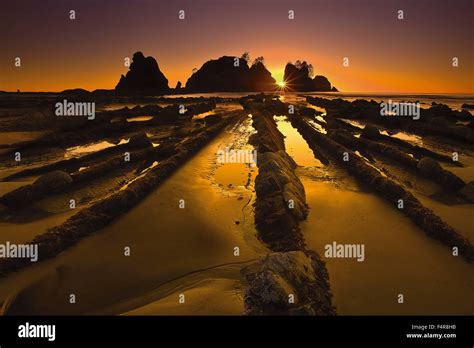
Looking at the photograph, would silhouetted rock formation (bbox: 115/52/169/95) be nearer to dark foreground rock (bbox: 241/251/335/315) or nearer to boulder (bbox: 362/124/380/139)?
boulder (bbox: 362/124/380/139)

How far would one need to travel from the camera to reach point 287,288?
12.9ft

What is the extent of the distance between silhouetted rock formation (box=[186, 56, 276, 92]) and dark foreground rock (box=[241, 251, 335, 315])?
115807 mm

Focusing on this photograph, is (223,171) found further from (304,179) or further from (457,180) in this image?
(457,180)

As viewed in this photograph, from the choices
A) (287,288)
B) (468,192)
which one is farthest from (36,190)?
(468,192)

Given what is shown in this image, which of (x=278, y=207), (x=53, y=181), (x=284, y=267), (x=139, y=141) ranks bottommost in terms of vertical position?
(x=284, y=267)

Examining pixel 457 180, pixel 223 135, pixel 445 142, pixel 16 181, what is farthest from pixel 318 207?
pixel 445 142

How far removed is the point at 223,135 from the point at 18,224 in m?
13.4

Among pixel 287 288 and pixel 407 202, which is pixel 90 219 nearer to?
pixel 287 288

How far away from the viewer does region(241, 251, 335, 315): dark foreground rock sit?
374cm

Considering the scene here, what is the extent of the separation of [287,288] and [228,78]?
11846 centimetres

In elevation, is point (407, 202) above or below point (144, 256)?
above

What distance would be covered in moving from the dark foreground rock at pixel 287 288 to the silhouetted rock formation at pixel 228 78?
116 m

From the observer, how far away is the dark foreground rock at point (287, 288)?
3.74 meters

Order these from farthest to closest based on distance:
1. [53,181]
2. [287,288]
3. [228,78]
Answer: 1. [228,78]
2. [53,181]
3. [287,288]
